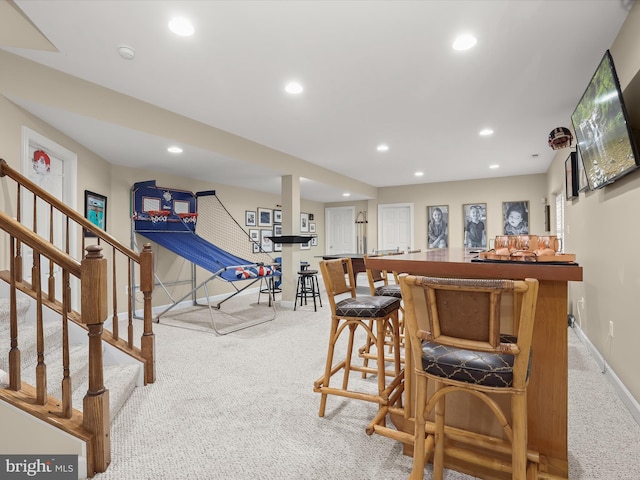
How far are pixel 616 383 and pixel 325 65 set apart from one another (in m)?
3.22

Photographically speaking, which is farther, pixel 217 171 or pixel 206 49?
pixel 217 171

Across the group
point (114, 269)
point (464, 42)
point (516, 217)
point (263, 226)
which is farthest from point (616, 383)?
point (263, 226)

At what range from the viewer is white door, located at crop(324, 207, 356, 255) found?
9.55 meters

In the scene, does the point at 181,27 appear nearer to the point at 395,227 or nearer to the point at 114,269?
the point at 114,269

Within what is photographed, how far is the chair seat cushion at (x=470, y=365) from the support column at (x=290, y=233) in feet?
14.0

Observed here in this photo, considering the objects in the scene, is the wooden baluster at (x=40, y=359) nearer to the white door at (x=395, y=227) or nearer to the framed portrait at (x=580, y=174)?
the framed portrait at (x=580, y=174)

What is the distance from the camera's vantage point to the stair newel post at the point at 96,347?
61.9 inches

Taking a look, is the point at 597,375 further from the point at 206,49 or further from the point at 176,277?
the point at 176,277

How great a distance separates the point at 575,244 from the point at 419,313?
11.9ft

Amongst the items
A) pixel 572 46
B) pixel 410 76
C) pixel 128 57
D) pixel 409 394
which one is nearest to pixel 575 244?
pixel 572 46

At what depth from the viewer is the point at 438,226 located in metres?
8.16

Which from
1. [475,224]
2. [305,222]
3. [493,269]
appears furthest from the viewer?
[305,222]

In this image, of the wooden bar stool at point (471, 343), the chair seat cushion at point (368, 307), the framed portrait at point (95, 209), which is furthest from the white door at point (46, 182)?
the wooden bar stool at point (471, 343)

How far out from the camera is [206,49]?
2.43m
